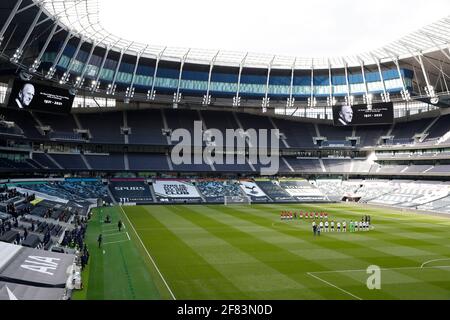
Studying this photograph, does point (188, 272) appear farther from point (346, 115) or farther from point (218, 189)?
point (346, 115)

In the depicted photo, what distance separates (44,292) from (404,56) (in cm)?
6052

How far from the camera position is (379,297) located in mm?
17641

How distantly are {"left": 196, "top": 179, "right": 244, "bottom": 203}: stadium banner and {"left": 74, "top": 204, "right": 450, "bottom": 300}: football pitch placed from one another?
24.0 meters

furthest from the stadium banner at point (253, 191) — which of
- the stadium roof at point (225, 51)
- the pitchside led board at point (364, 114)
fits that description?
the stadium roof at point (225, 51)

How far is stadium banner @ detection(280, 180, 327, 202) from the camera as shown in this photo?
69.5 meters

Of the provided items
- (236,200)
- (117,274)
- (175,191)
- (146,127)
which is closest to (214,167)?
(175,191)

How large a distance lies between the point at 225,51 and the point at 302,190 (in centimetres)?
2701

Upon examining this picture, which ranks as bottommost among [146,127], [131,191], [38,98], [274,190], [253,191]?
[131,191]

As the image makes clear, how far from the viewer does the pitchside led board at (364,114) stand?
68.1 m

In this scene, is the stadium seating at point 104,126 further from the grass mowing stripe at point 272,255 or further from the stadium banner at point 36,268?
the stadium banner at point 36,268

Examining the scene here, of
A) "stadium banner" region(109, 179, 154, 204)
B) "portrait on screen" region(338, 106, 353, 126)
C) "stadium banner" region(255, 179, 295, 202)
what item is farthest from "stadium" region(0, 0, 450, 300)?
"stadium banner" region(255, 179, 295, 202)

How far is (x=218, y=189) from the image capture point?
69250 millimetres

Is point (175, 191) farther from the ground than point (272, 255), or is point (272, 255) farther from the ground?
point (175, 191)
